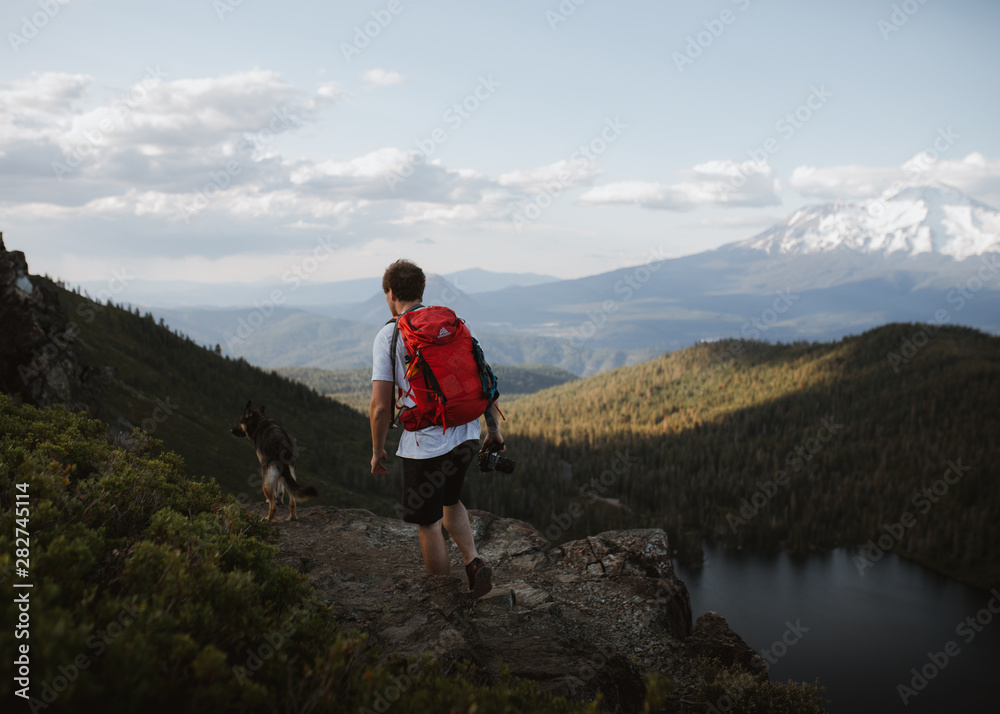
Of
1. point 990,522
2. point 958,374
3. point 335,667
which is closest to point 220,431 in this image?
point 335,667

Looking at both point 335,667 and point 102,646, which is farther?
point 335,667

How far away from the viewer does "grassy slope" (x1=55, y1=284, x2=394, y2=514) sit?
52.1 metres

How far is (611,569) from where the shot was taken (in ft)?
39.3

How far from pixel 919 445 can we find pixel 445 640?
488 ft

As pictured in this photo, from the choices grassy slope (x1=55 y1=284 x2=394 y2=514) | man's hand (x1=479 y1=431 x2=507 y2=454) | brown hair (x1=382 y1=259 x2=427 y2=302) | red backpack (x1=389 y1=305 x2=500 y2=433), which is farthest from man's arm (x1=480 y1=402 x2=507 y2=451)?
grassy slope (x1=55 y1=284 x2=394 y2=514)

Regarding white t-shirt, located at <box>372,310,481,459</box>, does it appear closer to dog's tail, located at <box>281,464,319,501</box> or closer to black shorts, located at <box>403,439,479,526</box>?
black shorts, located at <box>403,439,479,526</box>

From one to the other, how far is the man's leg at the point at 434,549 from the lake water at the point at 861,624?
4203cm

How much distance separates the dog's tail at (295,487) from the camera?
1381 cm

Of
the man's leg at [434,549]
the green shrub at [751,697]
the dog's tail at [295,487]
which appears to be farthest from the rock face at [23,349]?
the green shrub at [751,697]

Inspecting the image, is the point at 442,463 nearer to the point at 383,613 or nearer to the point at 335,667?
the point at 383,613

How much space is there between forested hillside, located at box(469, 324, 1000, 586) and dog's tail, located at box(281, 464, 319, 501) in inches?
2664

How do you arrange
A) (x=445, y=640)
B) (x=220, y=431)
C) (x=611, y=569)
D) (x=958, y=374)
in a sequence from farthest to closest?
(x=958, y=374) < (x=220, y=431) < (x=611, y=569) < (x=445, y=640)

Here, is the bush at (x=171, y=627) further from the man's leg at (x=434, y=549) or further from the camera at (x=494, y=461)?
the camera at (x=494, y=461)

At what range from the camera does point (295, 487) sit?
45.9 ft
